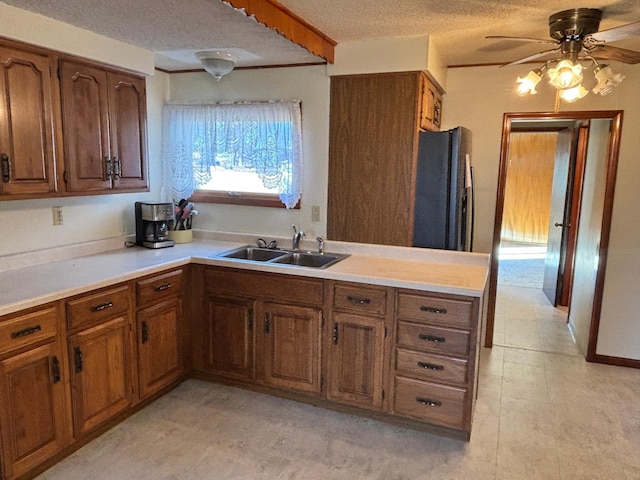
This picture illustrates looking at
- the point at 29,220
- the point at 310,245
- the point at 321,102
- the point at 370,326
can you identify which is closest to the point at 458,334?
the point at 370,326

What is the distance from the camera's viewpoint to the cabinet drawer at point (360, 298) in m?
2.58

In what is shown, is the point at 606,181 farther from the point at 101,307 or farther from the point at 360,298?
the point at 101,307

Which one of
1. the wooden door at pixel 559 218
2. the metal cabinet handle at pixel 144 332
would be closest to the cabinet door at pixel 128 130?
the metal cabinet handle at pixel 144 332

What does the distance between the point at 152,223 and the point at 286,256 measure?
98cm

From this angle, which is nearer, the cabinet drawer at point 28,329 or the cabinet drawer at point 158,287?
the cabinet drawer at point 28,329

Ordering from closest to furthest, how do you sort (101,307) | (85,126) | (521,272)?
(101,307)
(85,126)
(521,272)

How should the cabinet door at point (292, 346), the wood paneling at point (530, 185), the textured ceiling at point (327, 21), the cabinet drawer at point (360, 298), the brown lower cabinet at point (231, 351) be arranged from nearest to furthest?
the brown lower cabinet at point (231, 351) < the textured ceiling at point (327, 21) < the cabinet drawer at point (360, 298) < the cabinet door at point (292, 346) < the wood paneling at point (530, 185)

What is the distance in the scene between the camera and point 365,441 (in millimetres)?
2518

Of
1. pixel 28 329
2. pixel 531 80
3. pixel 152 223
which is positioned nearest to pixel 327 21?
pixel 531 80

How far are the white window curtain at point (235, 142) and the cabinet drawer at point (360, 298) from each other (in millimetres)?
972

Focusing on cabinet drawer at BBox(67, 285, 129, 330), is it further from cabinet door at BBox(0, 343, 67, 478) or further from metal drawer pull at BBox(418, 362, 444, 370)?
metal drawer pull at BBox(418, 362, 444, 370)

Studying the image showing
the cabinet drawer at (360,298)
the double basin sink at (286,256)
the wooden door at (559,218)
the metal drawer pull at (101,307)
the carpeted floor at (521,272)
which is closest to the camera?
the metal drawer pull at (101,307)

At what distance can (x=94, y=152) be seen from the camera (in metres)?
2.67

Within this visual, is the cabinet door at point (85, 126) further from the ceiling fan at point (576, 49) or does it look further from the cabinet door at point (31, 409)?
the ceiling fan at point (576, 49)
